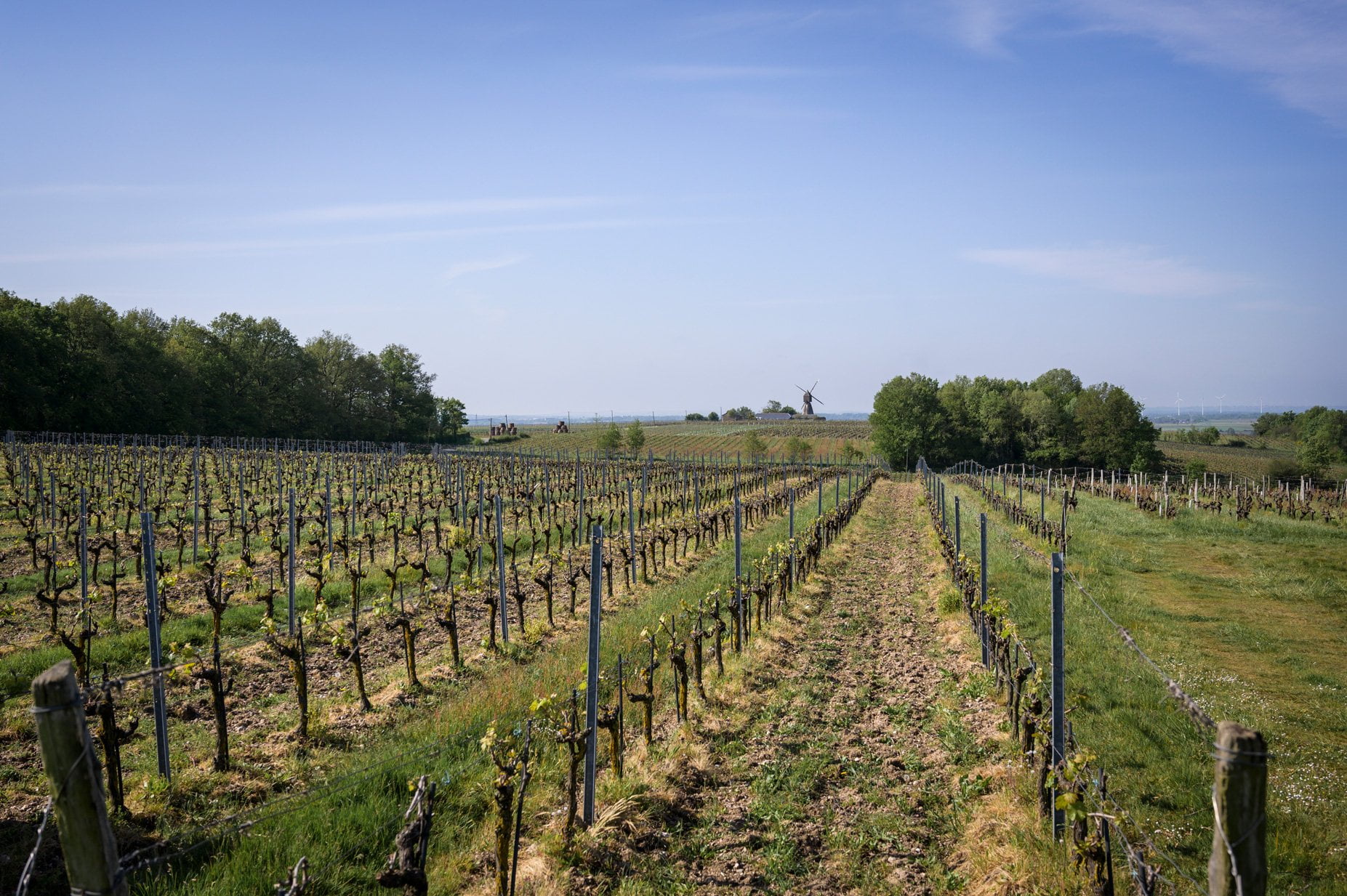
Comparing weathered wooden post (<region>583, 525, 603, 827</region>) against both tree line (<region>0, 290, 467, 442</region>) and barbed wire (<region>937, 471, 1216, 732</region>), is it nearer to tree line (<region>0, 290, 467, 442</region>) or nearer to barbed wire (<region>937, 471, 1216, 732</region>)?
barbed wire (<region>937, 471, 1216, 732</region>)

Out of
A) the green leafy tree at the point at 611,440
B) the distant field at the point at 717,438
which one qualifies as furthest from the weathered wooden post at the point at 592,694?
the green leafy tree at the point at 611,440

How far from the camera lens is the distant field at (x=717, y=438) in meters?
81.7

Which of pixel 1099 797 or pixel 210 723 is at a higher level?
pixel 1099 797

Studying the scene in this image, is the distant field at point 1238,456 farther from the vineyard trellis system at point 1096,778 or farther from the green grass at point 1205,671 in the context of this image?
the vineyard trellis system at point 1096,778

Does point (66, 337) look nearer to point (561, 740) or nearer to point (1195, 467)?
point (561, 740)

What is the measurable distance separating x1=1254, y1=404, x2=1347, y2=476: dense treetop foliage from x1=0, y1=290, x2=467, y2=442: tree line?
7389 cm

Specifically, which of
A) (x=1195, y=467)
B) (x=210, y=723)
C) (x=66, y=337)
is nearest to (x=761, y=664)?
(x=210, y=723)

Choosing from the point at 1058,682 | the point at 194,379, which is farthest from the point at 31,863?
the point at 194,379

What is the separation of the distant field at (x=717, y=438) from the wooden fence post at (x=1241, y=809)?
64.7m

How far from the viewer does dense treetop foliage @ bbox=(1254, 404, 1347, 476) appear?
182 feet

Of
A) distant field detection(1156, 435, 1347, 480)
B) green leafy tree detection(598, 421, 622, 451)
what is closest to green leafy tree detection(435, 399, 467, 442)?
green leafy tree detection(598, 421, 622, 451)

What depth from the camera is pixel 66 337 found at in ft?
148

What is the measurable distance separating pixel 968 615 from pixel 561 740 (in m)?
7.48

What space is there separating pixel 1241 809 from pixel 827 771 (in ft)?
14.7
